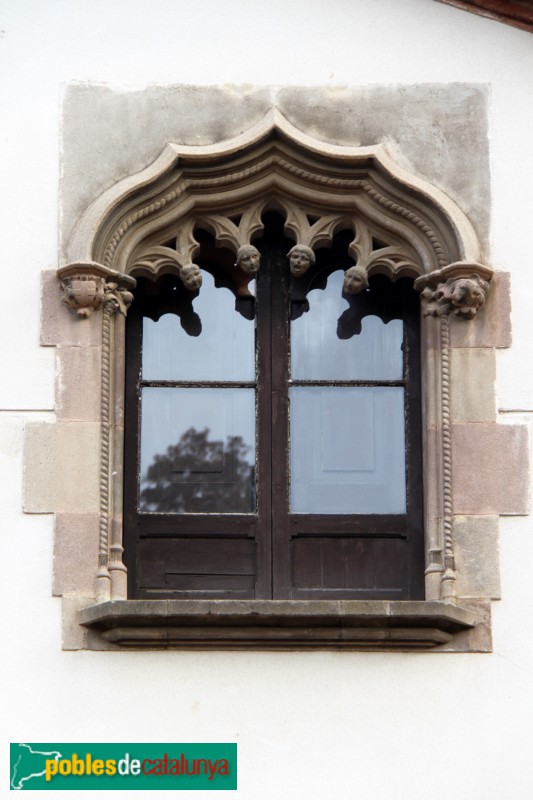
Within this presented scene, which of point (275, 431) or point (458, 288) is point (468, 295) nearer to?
point (458, 288)

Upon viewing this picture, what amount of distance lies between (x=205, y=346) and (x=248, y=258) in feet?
1.76

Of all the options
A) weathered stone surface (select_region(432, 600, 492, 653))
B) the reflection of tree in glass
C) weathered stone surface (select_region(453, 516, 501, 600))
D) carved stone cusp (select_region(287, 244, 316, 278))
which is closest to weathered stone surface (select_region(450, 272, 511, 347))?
carved stone cusp (select_region(287, 244, 316, 278))

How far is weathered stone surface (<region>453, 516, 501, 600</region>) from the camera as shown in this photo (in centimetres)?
1104

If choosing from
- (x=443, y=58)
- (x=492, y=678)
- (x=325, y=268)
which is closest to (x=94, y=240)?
(x=325, y=268)

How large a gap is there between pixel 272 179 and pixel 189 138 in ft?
1.62

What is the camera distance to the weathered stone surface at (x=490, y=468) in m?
11.2

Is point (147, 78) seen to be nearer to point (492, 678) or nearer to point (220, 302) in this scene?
point (220, 302)

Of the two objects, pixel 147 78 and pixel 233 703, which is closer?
pixel 233 703

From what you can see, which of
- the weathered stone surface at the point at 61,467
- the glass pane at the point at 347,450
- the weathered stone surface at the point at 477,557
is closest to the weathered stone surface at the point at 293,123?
the glass pane at the point at 347,450

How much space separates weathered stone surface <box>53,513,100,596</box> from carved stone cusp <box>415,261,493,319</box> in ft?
6.92

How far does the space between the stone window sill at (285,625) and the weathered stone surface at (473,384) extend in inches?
41.9

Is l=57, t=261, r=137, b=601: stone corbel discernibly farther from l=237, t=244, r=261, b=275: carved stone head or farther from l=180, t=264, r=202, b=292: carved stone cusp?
l=237, t=244, r=261, b=275: carved stone head

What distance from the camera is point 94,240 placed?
11469 mm

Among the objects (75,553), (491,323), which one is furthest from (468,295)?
(75,553)
